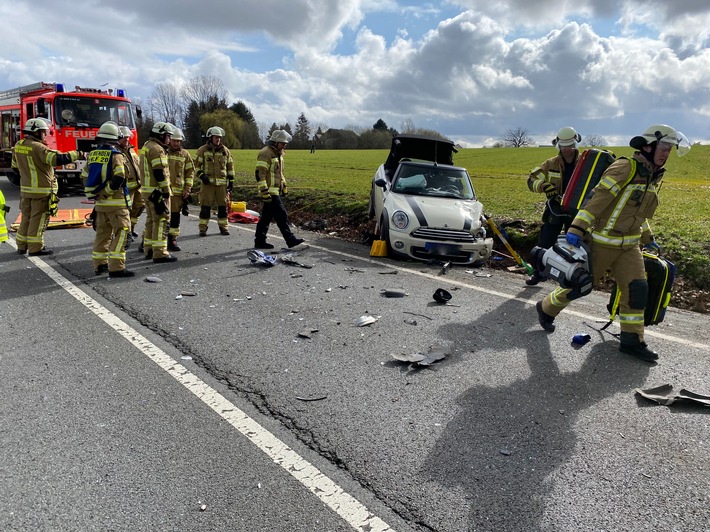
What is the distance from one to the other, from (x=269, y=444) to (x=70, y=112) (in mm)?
15769

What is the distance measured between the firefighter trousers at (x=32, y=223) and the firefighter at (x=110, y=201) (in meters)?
1.77

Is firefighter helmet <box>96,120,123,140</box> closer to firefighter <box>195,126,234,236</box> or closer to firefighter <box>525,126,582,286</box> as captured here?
firefighter <box>195,126,234,236</box>

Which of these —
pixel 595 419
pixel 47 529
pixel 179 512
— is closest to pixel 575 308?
pixel 595 419

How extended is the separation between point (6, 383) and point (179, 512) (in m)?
2.17

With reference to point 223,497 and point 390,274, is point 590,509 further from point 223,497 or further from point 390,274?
point 390,274

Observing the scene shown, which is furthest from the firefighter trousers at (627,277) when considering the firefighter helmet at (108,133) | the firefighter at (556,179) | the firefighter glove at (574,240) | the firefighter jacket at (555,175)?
the firefighter helmet at (108,133)

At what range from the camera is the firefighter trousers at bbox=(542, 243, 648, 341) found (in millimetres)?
4449

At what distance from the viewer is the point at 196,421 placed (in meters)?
3.27

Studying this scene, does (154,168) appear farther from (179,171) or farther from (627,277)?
(627,277)

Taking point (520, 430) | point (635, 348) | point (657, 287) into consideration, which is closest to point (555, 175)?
point (657, 287)

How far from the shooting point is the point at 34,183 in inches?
318

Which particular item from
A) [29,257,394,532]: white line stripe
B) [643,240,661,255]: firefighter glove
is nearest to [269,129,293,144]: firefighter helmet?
[29,257,394,532]: white line stripe

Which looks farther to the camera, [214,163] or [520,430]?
[214,163]

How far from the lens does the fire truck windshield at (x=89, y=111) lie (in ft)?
50.5
